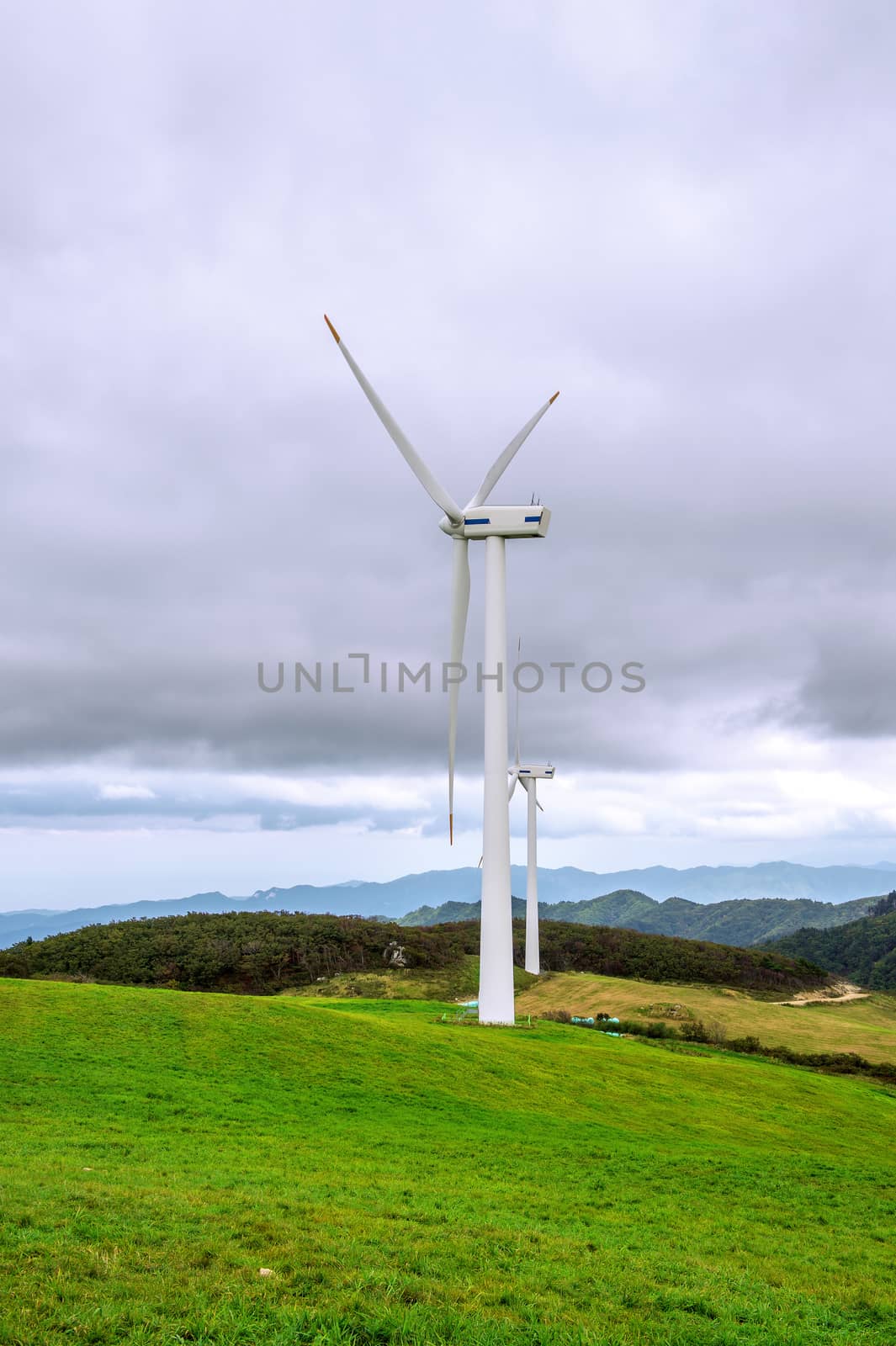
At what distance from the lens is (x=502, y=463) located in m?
43.8

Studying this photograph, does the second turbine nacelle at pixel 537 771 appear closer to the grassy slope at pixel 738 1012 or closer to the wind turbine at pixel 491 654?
the grassy slope at pixel 738 1012

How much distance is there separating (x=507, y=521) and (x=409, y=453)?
19.4ft

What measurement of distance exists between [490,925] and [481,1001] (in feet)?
14.9

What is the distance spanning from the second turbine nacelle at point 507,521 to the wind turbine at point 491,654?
0.04m

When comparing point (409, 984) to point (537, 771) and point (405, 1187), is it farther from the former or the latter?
point (405, 1187)

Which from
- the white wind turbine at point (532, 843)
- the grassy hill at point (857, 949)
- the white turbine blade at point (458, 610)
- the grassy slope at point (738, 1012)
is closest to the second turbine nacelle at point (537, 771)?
the white wind turbine at point (532, 843)

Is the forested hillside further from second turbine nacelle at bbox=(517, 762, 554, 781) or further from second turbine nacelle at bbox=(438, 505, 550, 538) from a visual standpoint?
second turbine nacelle at bbox=(438, 505, 550, 538)

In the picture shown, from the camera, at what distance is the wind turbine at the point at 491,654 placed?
3956cm

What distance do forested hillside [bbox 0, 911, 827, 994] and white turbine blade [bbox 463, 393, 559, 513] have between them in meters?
47.7

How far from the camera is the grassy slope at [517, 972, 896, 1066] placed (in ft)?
194

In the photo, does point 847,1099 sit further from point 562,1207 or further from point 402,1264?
point 402,1264

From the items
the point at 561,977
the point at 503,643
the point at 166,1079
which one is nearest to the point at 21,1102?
the point at 166,1079

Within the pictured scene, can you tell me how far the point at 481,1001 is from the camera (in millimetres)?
40938

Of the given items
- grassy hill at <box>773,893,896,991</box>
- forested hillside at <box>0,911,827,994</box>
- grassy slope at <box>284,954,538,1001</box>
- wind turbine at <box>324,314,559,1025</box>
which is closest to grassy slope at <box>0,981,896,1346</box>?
wind turbine at <box>324,314,559,1025</box>
